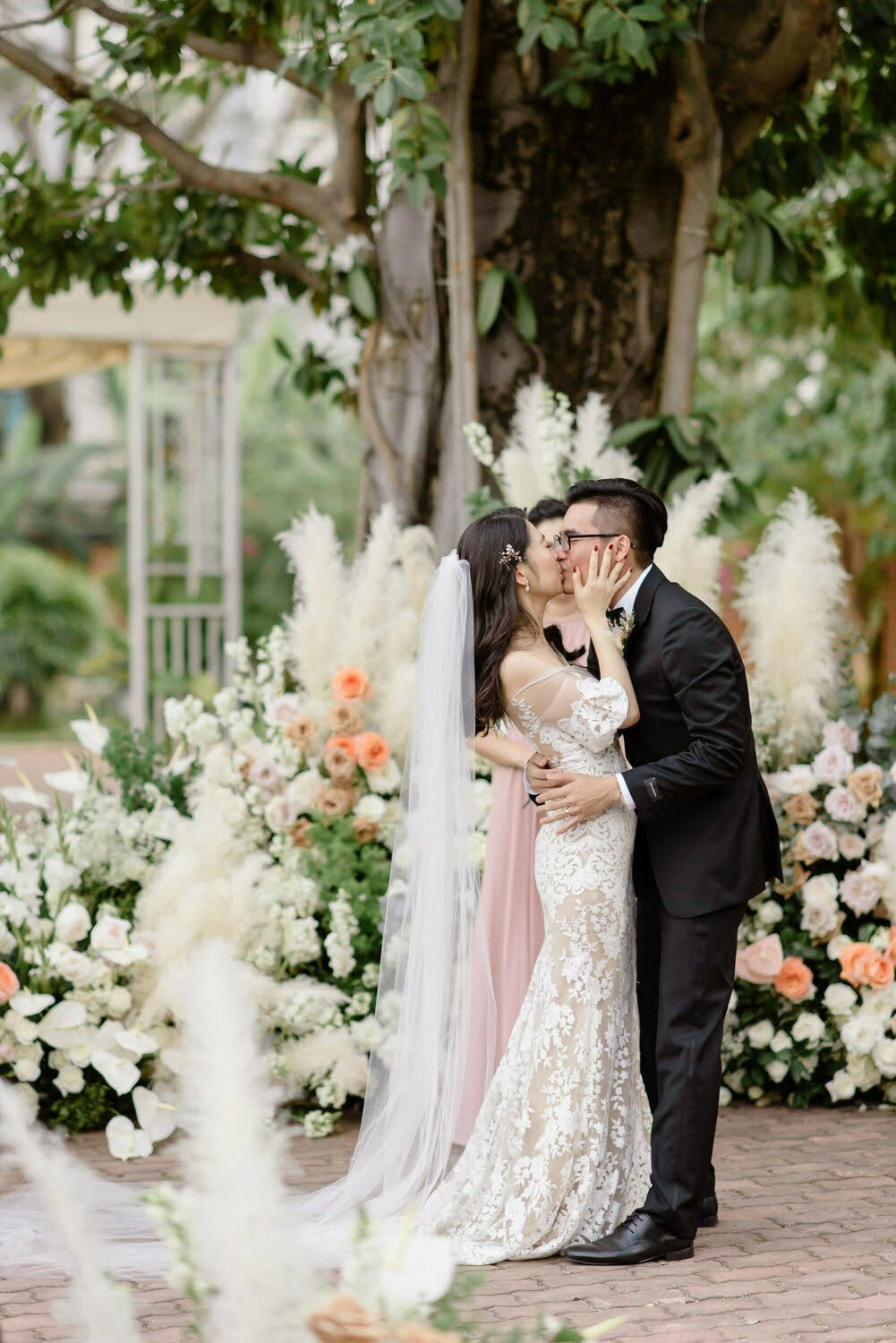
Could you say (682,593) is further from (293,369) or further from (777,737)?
(293,369)

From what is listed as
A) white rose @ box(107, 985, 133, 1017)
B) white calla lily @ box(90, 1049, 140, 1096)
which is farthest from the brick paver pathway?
white rose @ box(107, 985, 133, 1017)

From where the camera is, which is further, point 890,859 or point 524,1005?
point 890,859

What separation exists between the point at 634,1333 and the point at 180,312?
948 cm

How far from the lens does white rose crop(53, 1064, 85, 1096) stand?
5234 millimetres

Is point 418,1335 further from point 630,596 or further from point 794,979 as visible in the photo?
point 794,979

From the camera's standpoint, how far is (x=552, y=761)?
4176 mm

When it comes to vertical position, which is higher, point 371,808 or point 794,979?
point 371,808

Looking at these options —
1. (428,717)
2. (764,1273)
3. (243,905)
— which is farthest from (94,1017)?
(764,1273)

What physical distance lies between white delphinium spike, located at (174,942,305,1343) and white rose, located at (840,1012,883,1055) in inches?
156

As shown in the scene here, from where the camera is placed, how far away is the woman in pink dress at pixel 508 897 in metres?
4.86

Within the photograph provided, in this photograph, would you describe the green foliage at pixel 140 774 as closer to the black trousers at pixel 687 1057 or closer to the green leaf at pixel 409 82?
the black trousers at pixel 687 1057

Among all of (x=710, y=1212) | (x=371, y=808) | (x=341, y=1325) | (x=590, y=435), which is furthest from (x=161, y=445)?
(x=341, y=1325)

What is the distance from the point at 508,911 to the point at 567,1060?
2.88 feet

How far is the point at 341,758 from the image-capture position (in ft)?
18.9
